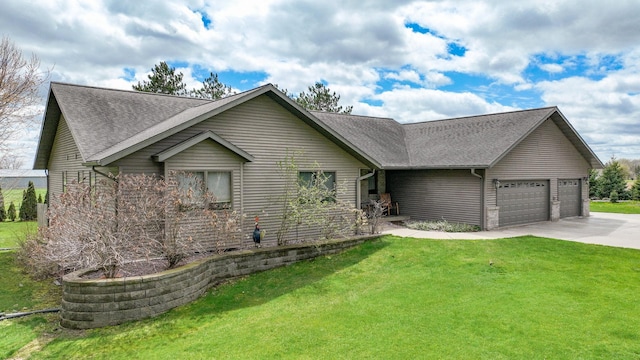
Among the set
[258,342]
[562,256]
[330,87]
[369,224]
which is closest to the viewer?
[258,342]

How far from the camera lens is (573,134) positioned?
1797cm

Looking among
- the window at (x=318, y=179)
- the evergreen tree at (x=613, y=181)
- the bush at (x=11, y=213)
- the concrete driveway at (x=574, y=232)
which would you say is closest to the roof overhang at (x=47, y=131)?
the window at (x=318, y=179)

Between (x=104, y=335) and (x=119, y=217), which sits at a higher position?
(x=119, y=217)

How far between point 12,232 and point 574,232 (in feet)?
79.2

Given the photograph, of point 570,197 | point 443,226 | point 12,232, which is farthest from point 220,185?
point 570,197

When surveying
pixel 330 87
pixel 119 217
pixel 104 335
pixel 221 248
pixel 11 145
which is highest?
pixel 330 87

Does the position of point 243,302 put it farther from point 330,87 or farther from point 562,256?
point 330,87

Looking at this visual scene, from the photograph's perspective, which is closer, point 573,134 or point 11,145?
point 11,145

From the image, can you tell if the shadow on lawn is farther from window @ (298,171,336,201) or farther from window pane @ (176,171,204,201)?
window pane @ (176,171,204,201)

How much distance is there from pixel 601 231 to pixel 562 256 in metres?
6.19

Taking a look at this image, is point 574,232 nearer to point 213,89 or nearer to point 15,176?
point 15,176

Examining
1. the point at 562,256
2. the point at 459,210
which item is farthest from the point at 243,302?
the point at 459,210

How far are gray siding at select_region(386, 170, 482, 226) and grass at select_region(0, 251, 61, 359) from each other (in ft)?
45.4

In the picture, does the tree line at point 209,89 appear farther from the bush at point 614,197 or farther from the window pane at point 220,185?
the bush at point 614,197
